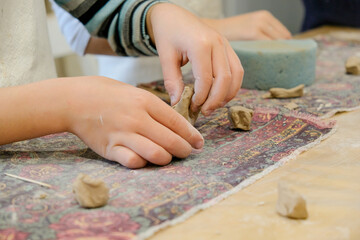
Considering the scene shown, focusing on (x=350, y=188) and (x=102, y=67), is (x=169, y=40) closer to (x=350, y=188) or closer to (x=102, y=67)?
(x=350, y=188)

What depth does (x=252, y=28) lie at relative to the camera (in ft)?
4.36

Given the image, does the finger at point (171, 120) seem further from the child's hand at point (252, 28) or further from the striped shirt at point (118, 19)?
the child's hand at point (252, 28)

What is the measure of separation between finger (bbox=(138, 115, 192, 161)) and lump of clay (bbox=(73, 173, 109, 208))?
0.13 meters

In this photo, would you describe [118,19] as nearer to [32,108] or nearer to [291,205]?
[32,108]

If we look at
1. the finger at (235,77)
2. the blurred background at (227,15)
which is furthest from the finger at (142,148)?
the blurred background at (227,15)

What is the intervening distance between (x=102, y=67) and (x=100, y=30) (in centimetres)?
48

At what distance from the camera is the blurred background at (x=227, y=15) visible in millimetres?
2107

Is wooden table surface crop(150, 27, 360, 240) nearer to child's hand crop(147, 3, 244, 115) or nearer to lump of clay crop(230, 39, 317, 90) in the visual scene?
child's hand crop(147, 3, 244, 115)

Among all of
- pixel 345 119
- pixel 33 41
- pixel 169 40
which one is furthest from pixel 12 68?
pixel 345 119

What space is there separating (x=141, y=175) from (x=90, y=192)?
0.38ft

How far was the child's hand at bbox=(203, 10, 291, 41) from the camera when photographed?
1322mm

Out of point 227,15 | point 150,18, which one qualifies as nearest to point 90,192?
point 150,18

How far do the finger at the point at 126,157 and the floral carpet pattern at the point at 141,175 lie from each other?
12mm

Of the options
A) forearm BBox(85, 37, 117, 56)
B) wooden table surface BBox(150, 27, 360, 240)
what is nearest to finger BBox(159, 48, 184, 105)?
wooden table surface BBox(150, 27, 360, 240)
